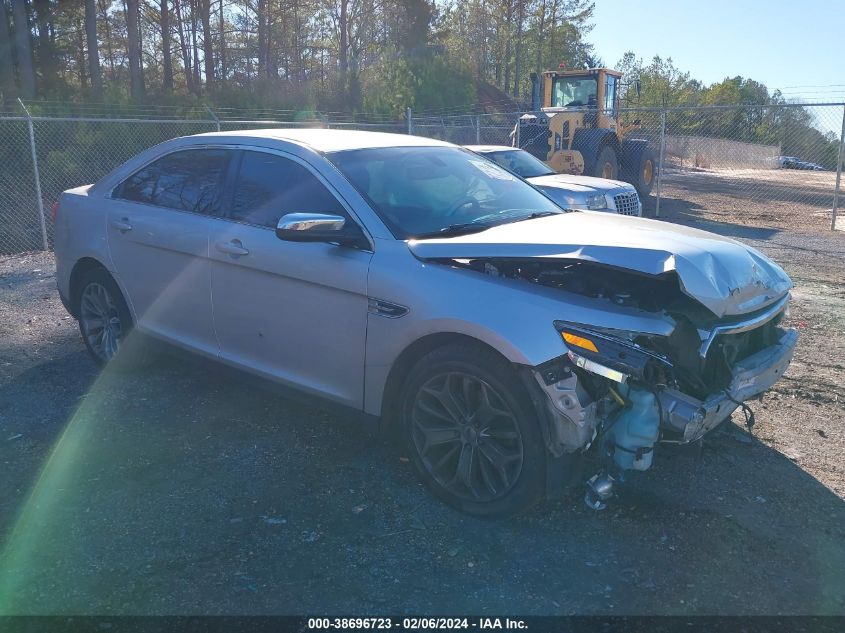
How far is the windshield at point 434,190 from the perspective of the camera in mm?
4016

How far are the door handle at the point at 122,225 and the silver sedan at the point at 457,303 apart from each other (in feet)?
0.09

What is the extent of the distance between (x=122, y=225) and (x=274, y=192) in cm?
141

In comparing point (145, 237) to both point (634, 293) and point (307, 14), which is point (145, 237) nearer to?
point (634, 293)

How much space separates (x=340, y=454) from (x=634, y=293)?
1.86m

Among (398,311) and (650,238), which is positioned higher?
(650,238)

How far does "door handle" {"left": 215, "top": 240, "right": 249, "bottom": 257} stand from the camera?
14.1 ft

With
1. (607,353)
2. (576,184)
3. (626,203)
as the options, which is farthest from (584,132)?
(607,353)

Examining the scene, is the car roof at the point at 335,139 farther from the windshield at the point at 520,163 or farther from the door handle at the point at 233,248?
the windshield at the point at 520,163

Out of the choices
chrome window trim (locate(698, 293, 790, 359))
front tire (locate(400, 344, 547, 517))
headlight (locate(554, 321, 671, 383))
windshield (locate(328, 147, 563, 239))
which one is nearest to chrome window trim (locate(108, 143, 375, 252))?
windshield (locate(328, 147, 563, 239))

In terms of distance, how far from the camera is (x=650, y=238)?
3.62m

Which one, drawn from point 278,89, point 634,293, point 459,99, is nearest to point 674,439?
point 634,293

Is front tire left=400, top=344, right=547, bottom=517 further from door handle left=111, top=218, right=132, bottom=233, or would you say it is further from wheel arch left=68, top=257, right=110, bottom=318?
wheel arch left=68, top=257, right=110, bottom=318

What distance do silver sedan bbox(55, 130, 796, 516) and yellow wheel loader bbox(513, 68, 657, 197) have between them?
39.0ft

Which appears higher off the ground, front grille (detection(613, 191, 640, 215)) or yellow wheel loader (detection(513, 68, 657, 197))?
yellow wheel loader (detection(513, 68, 657, 197))
